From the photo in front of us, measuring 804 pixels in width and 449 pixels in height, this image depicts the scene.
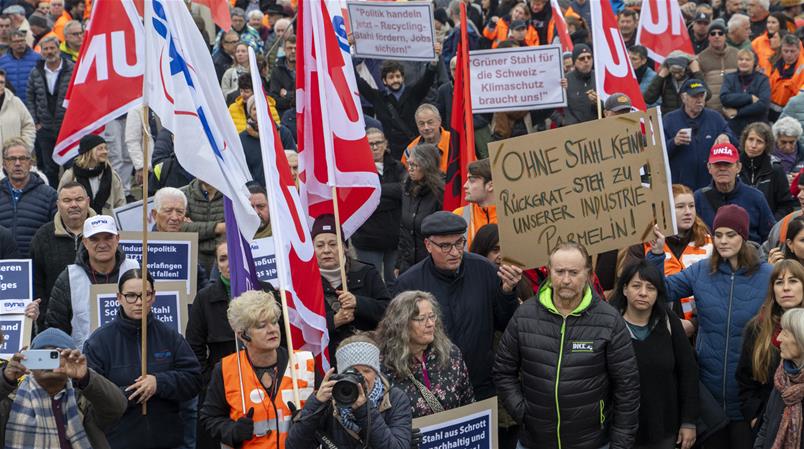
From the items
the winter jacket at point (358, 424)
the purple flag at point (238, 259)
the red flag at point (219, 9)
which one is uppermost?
the red flag at point (219, 9)

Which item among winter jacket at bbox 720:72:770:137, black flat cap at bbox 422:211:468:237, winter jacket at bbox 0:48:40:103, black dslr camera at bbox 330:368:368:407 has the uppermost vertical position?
winter jacket at bbox 0:48:40:103

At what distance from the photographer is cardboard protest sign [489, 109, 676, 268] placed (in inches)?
336

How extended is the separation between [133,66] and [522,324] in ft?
12.6

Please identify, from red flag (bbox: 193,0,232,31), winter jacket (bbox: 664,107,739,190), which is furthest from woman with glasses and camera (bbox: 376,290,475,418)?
red flag (bbox: 193,0,232,31)

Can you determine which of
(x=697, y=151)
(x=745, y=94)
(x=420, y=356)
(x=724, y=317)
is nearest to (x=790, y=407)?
(x=724, y=317)

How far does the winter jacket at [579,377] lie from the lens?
7793 millimetres

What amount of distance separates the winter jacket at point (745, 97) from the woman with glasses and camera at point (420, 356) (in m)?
7.71

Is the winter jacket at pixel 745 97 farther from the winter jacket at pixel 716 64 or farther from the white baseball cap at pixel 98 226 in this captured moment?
the white baseball cap at pixel 98 226

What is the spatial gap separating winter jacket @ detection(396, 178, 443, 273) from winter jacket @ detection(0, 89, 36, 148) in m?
4.84

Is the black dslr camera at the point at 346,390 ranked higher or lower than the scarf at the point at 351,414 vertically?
higher

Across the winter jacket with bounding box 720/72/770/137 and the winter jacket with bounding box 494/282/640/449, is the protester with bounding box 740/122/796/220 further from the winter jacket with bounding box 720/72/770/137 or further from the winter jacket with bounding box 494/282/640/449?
the winter jacket with bounding box 494/282/640/449

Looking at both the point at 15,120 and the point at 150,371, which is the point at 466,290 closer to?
the point at 150,371

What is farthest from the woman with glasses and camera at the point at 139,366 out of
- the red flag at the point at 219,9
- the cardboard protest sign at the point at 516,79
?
the red flag at the point at 219,9

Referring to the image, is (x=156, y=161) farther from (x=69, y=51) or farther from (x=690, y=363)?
(x=690, y=363)
